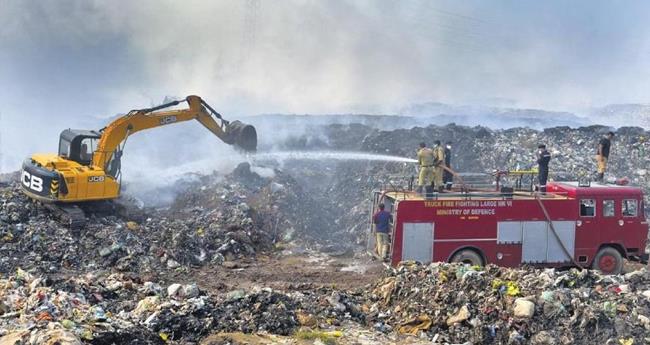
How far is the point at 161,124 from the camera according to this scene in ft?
61.8

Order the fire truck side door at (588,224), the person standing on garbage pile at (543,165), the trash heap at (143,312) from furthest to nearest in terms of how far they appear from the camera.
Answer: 1. the person standing on garbage pile at (543,165)
2. the fire truck side door at (588,224)
3. the trash heap at (143,312)

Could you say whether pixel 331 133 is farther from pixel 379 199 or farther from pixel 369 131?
pixel 379 199

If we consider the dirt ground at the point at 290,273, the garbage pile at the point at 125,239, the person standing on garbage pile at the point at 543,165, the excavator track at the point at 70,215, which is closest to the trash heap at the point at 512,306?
the dirt ground at the point at 290,273

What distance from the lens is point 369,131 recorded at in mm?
35188

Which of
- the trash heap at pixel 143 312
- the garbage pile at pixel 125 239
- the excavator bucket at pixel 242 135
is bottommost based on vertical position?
the trash heap at pixel 143 312

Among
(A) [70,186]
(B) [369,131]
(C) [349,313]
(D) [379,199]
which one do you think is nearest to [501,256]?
(D) [379,199]

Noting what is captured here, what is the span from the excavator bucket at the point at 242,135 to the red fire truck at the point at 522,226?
6513 mm

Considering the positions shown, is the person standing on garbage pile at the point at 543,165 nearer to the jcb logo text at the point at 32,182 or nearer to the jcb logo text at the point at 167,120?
the jcb logo text at the point at 167,120

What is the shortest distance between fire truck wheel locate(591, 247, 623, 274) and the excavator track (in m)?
11.9

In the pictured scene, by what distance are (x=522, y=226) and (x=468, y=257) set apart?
1.34m

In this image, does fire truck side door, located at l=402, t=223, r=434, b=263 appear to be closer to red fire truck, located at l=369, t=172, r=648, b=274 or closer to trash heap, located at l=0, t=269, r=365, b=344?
red fire truck, located at l=369, t=172, r=648, b=274

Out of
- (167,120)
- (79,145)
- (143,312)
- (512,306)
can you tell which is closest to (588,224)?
(512,306)

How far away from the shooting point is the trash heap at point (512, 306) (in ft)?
32.8

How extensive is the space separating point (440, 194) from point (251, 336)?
6345 mm
